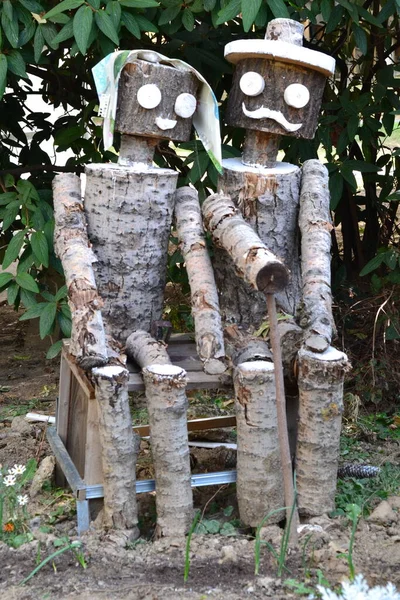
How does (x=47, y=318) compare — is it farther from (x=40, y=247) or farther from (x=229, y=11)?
(x=229, y=11)

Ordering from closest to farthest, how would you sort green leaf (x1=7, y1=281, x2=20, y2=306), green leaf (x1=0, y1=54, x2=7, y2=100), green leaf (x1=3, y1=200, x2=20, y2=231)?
green leaf (x1=0, y1=54, x2=7, y2=100) → green leaf (x1=7, y1=281, x2=20, y2=306) → green leaf (x1=3, y1=200, x2=20, y2=231)

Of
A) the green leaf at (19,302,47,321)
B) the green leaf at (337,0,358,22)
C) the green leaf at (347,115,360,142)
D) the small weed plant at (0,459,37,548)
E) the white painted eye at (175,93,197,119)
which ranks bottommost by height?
the small weed plant at (0,459,37,548)

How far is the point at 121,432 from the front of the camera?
280 centimetres

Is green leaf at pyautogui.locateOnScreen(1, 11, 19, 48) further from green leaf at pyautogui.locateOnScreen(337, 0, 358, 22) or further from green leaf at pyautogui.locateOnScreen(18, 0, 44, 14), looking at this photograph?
green leaf at pyautogui.locateOnScreen(337, 0, 358, 22)

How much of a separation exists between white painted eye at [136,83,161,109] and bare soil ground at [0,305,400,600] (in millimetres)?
1355

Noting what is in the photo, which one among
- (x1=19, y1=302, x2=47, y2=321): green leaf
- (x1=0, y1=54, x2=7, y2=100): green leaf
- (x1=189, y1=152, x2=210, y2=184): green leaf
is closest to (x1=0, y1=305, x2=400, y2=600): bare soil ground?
(x1=19, y1=302, x2=47, y2=321): green leaf

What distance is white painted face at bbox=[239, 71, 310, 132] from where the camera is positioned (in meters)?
3.03

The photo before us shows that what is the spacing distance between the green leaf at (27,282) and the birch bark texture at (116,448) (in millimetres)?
826

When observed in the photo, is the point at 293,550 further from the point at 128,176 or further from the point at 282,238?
the point at 128,176

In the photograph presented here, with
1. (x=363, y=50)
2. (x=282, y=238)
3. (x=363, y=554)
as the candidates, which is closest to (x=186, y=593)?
(x=363, y=554)

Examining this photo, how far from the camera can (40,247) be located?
3541 millimetres

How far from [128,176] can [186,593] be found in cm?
134

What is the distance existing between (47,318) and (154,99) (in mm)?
968

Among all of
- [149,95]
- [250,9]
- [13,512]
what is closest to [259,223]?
[149,95]
